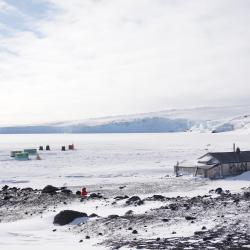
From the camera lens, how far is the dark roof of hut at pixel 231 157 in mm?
57575

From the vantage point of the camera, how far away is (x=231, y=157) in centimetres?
5881

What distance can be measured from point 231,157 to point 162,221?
115 feet

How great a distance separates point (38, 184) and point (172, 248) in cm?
3393

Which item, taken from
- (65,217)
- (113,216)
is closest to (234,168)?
(113,216)

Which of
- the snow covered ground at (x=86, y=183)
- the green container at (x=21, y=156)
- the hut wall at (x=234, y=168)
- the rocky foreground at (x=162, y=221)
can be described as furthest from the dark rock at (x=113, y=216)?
the green container at (x=21, y=156)

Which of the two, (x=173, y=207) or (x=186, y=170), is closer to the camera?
(x=173, y=207)

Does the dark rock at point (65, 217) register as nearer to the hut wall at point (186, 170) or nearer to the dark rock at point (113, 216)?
the dark rock at point (113, 216)

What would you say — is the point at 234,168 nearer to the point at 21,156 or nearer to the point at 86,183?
the point at 86,183

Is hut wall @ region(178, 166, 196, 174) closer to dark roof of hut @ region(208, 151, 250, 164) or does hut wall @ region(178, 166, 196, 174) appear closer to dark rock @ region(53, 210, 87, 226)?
dark roof of hut @ region(208, 151, 250, 164)

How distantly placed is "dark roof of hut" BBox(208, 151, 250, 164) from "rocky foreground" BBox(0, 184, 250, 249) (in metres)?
22.8

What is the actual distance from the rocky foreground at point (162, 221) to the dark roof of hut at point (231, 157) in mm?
22755

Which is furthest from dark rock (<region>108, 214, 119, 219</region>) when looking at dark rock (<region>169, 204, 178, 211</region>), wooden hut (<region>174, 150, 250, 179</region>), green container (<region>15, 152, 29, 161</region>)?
green container (<region>15, 152, 29, 161</region>)

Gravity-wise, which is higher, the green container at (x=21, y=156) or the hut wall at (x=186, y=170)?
the green container at (x=21, y=156)

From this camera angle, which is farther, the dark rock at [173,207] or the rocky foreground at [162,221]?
the dark rock at [173,207]
